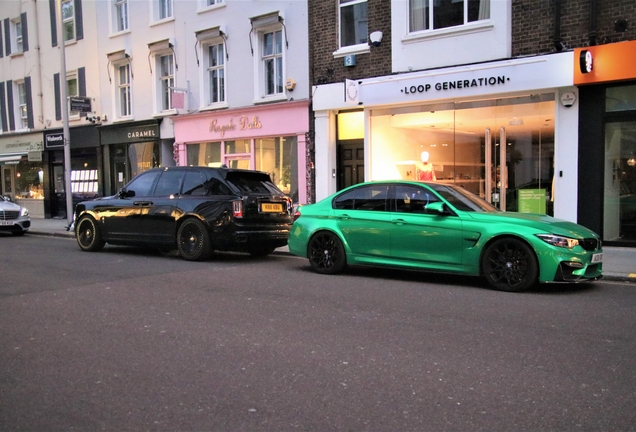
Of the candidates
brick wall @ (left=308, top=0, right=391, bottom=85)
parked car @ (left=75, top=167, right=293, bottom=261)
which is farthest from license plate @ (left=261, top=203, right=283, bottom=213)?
brick wall @ (left=308, top=0, right=391, bottom=85)

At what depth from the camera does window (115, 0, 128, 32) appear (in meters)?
21.6

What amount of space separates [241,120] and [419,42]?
6.14 m

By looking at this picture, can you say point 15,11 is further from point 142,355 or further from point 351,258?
point 142,355

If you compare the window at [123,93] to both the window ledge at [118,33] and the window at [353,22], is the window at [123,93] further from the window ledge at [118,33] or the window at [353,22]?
the window at [353,22]

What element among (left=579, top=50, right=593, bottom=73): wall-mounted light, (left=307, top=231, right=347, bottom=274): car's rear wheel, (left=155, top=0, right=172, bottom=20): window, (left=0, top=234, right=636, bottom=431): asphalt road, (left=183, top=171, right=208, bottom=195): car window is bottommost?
(left=0, top=234, right=636, bottom=431): asphalt road

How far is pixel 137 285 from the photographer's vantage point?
8.33 m

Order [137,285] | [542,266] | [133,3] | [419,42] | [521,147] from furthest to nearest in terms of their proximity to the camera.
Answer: [133,3] < [419,42] < [521,147] < [137,285] < [542,266]

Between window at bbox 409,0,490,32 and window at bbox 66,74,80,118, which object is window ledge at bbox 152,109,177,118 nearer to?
window at bbox 66,74,80,118

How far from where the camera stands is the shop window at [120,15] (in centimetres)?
2166

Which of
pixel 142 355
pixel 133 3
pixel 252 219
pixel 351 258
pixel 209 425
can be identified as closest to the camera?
pixel 209 425

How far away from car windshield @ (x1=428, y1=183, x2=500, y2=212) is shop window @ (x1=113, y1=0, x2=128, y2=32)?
55.2 ft

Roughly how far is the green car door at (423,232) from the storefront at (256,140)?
8019 mm

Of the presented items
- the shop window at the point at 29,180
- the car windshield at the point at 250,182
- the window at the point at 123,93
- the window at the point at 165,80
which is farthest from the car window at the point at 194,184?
the shop window at the point at 29,180

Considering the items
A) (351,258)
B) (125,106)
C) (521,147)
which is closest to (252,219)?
(351,258)
